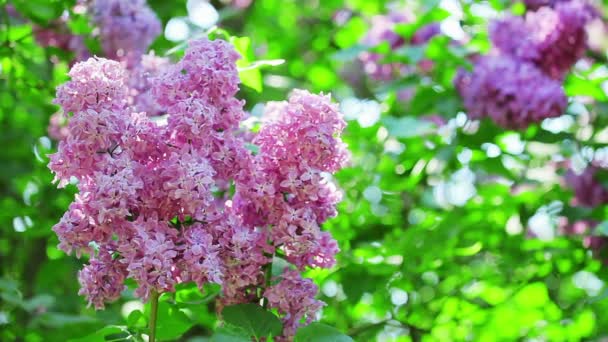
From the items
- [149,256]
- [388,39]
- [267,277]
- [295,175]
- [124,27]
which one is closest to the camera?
[149,256]

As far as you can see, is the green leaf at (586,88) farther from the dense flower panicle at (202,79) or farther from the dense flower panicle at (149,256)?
the dense flower panicle at (149,256)

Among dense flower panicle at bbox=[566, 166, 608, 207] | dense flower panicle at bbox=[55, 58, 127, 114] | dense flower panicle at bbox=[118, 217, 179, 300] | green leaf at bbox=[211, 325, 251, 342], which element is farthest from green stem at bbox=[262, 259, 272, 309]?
dense flower panicle at bbox=[566, 166, 608, 207]

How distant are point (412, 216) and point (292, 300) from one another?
1639 mm

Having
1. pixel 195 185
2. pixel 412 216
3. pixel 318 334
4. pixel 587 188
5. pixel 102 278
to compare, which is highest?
pixel 587 188

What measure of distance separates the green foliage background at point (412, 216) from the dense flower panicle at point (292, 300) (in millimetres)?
346

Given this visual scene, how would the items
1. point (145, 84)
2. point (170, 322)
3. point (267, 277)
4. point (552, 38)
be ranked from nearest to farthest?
point (267, 277) < point (170, 322) < point (145, 84) < point (552, 38)

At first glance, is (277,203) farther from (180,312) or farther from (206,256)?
(180,312)

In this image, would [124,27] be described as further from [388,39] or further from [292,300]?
[388,39]

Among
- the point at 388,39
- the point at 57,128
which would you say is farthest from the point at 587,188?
the point at 57,128

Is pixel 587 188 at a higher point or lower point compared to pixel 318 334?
higher

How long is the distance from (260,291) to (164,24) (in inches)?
74.0

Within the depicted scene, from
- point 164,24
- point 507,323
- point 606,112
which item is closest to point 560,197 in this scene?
point 606,112

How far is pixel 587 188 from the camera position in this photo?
10.8 ft

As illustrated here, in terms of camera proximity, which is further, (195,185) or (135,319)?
(135,319)
